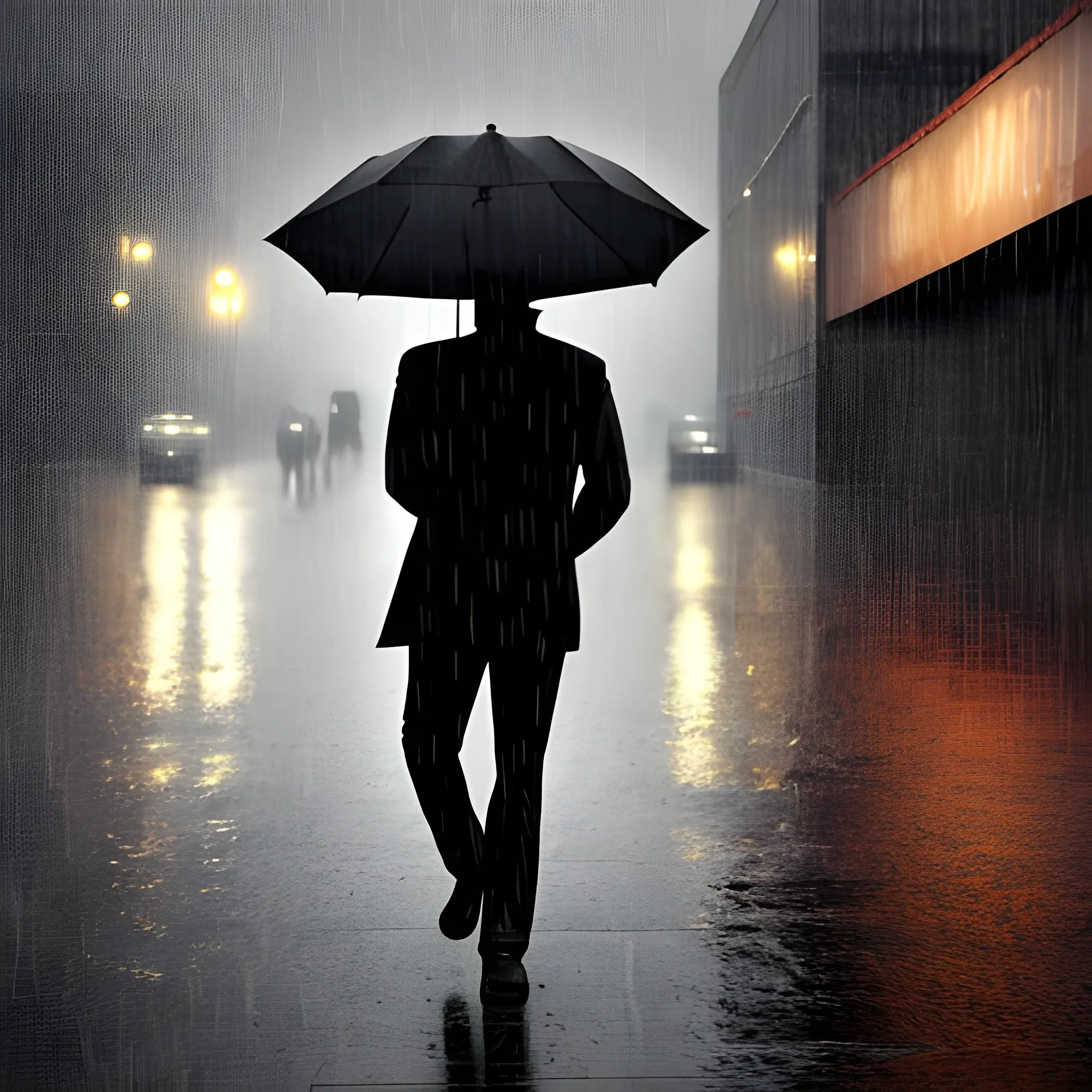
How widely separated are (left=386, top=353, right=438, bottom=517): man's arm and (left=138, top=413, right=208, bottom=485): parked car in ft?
93.5

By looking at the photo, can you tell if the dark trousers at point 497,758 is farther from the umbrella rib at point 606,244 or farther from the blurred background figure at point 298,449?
the blurred background figure at point 298,449

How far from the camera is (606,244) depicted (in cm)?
368

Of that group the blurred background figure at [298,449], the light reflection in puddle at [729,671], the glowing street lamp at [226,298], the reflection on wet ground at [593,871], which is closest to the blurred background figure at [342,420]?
the blurred background figure at [298,449]

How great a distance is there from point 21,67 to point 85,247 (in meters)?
16.2

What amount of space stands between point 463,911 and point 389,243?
66.1 inches

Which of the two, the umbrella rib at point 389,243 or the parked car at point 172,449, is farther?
the parked car at point 172,449

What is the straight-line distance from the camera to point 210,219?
82.9 m

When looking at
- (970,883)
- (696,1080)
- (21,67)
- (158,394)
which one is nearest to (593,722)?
(970,883)

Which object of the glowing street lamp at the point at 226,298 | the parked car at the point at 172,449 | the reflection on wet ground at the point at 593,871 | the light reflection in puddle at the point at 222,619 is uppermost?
the glowing street lamp at the point at 226,298

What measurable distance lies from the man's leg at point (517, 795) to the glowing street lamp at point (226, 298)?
48686 mm

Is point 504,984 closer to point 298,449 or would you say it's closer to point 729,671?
point 729,671

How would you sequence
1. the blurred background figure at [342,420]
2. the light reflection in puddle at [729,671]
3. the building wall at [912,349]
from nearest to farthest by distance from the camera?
the light reflection in puddle at [729,671] → the building wall at [912,349] → the blurred background figure at [342,420]

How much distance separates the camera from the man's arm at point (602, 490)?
11.4 feet

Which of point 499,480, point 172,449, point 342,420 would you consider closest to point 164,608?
point 499,480
